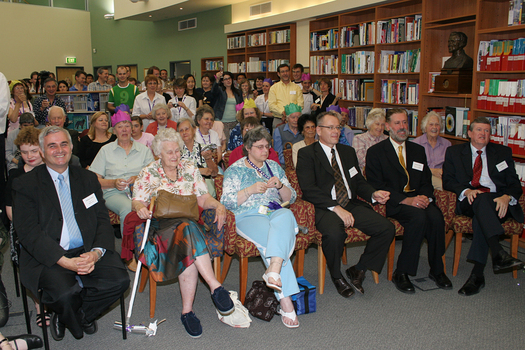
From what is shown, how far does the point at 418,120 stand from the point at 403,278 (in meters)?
2.99

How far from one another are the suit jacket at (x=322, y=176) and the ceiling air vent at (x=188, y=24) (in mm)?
9449

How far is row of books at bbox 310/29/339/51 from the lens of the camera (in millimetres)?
7441

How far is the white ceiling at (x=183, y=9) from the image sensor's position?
34.0 ft

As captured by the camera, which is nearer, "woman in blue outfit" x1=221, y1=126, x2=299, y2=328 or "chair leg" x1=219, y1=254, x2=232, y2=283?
"woman in blue outfit" x1=221, y1=126, x2=299, y2=328

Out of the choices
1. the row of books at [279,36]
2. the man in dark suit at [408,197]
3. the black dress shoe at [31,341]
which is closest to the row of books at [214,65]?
the row of books at [279,36]

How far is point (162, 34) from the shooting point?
13.4 m

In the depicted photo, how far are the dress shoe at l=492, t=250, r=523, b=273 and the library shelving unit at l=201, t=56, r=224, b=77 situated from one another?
29.5ft

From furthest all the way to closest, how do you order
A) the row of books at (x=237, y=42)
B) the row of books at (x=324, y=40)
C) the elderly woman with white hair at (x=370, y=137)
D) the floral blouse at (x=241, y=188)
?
the row of books at (x=237, y=42)
the row of books at (x=324, y=40)
the elderly woman with white hair at (x=370, y=137)
the floral blouse at (x=241, y=188)

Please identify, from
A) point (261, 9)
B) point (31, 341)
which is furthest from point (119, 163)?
point (261, 9)

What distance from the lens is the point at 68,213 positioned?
2689 millimetres

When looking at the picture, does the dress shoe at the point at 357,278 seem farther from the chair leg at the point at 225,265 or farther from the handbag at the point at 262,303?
the chair leg at the point at 225,265

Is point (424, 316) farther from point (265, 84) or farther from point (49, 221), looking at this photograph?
point (265, 84)

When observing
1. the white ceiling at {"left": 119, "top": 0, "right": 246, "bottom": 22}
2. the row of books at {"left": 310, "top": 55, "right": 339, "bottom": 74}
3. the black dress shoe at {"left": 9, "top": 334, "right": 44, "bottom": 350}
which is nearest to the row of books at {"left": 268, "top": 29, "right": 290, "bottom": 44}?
the row of books at {"left": 310, "top": 55, "right": 339, "bottom": 74}

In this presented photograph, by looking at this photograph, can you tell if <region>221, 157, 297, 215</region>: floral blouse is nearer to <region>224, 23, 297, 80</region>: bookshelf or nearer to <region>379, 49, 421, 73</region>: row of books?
<region>379, 49, 421, 73</region>: row of books
